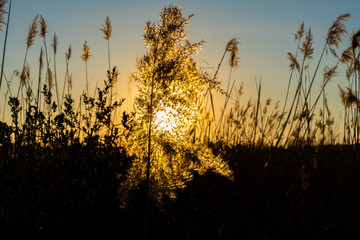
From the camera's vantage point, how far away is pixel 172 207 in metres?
2.82

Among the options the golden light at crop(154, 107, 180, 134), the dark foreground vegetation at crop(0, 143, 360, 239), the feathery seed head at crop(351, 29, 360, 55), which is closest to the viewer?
the dark foreground vegetation at crop(0, 143, 360, 239)

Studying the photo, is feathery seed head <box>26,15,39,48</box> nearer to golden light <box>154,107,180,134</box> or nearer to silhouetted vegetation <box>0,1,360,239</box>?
silhouetted vegetation <box>0,1,360,239</box>

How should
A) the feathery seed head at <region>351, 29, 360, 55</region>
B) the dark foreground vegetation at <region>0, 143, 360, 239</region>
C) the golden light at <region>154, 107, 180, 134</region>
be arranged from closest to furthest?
the dark foreground vegetation at <region>0, 143, 360, 239</region>, the golden light at <region>154, 107, 180, 134</region>, the feathery seed head at <region>351, 29, 360, 55</region>

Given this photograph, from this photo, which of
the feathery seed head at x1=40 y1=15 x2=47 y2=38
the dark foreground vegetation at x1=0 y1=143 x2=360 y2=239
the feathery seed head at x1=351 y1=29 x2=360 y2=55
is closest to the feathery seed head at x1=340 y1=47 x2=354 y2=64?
the feathery seed head at x1=351 y1=29 x2=360 y2=55

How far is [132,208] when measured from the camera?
9.07 feet

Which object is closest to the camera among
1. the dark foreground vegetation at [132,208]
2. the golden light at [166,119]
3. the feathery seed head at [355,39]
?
the dark foreground vegetation at [132,208]

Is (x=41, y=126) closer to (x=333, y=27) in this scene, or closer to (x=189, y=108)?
(x=189, y=108)

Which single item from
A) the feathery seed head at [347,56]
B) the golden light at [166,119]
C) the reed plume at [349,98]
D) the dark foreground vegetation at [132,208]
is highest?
the feathery seed head at [347,56]

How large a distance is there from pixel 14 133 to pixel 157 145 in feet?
5.27

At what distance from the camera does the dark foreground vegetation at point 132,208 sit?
7.91 ft

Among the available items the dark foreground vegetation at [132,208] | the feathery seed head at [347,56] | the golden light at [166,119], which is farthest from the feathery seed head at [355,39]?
the golden light at [166,119]

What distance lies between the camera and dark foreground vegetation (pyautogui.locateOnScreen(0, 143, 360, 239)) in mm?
2410

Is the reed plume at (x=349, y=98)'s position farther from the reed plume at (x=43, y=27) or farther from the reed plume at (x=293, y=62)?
the reed plume at (x=43, y=27)

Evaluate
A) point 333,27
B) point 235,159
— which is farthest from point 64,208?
point 333,27
